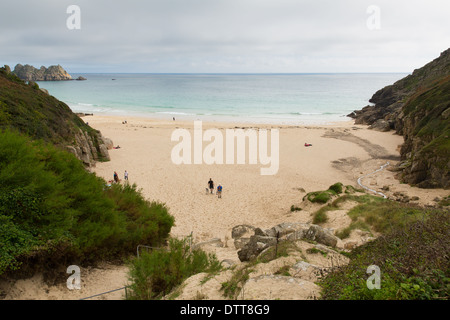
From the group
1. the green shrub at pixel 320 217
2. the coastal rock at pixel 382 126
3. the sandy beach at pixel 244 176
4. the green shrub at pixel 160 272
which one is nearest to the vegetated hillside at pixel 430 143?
the sandy beach at pixel 244 176

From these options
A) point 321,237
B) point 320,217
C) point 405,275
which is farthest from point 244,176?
point 405,275

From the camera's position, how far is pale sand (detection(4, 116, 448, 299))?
762 centimetres

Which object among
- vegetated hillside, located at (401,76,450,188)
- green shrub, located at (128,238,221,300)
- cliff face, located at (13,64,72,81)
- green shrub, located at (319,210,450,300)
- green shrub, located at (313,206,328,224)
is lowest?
green shrub, located at (313,206,328,224)

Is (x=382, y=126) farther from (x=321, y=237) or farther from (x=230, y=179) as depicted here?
(x=321, y=237)

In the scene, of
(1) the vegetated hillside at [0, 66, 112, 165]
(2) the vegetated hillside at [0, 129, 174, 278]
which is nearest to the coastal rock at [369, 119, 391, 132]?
(1) the vegetated hillside at [0, 66, 112, 165]

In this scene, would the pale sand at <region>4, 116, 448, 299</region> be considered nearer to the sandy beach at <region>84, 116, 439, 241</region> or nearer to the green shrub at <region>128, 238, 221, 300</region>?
the sandy beach at <region>84, 116, 439, 241</region>

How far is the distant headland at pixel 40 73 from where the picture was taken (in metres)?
174

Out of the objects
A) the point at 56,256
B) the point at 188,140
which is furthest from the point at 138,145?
the point at 56,256

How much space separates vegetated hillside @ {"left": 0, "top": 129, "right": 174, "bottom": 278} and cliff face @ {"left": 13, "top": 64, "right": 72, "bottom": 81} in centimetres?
20852

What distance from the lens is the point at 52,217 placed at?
260 inches

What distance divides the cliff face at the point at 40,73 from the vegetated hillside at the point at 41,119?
628 feet
